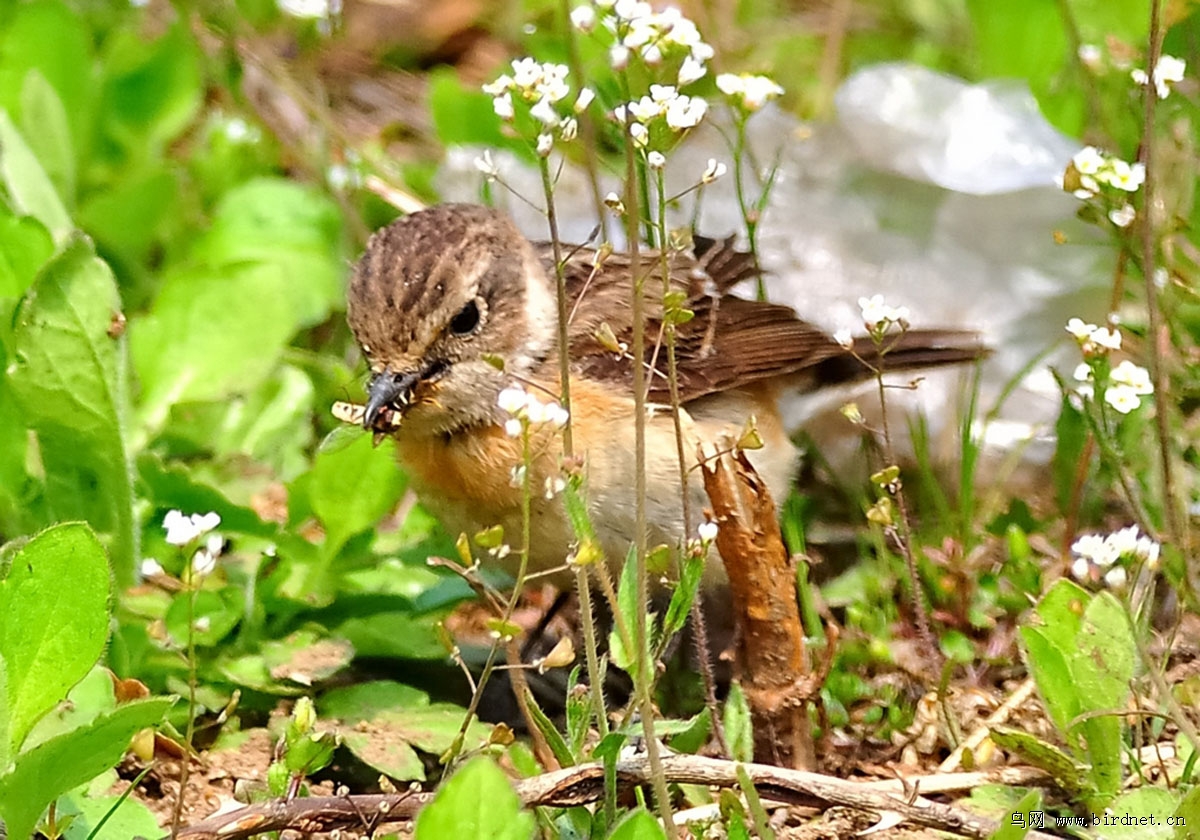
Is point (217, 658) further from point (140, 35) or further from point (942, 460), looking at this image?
point (140, 35)

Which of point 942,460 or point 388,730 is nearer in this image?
point 388,730

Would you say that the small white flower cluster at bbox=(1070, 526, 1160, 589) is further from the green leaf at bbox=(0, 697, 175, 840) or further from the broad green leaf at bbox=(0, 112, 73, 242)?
the broad green leaf at bbox=(0, 112, 73, 242)

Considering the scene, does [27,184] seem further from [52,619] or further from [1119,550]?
[1119,550]

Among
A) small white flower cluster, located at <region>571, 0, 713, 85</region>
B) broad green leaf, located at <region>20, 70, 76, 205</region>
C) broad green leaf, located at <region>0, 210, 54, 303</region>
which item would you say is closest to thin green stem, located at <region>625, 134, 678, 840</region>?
small white flower cluster, located at <region>571, 0, 713, 85</region>

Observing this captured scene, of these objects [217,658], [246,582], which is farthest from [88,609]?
[246,582]

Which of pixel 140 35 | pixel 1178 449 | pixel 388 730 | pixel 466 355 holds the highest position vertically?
pixel 140 35

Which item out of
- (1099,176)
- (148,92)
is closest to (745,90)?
(1099,176)

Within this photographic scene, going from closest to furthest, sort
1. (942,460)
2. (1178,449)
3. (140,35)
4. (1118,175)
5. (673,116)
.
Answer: (673,116), (1118,175), (1178,449), (942,460), (140,35)
